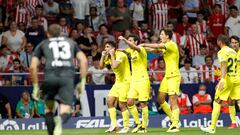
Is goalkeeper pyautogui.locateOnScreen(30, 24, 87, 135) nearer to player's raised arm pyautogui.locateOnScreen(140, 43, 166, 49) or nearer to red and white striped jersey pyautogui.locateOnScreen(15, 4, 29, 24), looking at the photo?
player's raised arm pyautogui.locateOnScreen(140, 43, 166, 49)

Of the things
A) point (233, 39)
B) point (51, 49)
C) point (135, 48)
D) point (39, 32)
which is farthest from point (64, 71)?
point (39, 32)

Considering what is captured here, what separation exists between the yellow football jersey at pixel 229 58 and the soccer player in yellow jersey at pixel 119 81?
2.55 meters

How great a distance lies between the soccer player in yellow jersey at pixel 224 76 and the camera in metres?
19.7

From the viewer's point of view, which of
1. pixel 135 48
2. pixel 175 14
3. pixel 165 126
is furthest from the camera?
pixel 175 14

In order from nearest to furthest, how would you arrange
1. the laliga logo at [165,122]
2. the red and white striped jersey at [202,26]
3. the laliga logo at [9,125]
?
the laliga logo at [9,125], the laliga logo at [165,122], the red and white striped jersey at [202,26]

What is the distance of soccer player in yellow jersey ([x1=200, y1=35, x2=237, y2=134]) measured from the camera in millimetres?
19703

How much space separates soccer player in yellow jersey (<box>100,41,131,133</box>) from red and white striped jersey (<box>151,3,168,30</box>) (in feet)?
27.3

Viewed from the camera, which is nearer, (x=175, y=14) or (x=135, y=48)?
(x=135, y=48)

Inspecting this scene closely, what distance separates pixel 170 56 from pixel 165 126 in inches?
154

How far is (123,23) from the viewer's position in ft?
93.1

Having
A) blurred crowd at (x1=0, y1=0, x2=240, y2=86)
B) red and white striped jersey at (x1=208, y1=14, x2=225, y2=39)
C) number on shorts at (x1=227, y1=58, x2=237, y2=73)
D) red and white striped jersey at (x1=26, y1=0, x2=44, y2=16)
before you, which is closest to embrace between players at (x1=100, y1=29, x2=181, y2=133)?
number on shorts at (x1=227, y1=58, x2=237, y2=73)

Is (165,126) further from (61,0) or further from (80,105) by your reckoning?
(61,0)

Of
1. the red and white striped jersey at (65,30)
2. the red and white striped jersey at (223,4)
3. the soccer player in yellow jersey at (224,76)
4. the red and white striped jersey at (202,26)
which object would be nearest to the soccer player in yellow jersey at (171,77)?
the soccer player in yellow jersey at (224,76)

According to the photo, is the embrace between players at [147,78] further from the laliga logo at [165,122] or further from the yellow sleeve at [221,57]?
the laliga logo at [165,122]
